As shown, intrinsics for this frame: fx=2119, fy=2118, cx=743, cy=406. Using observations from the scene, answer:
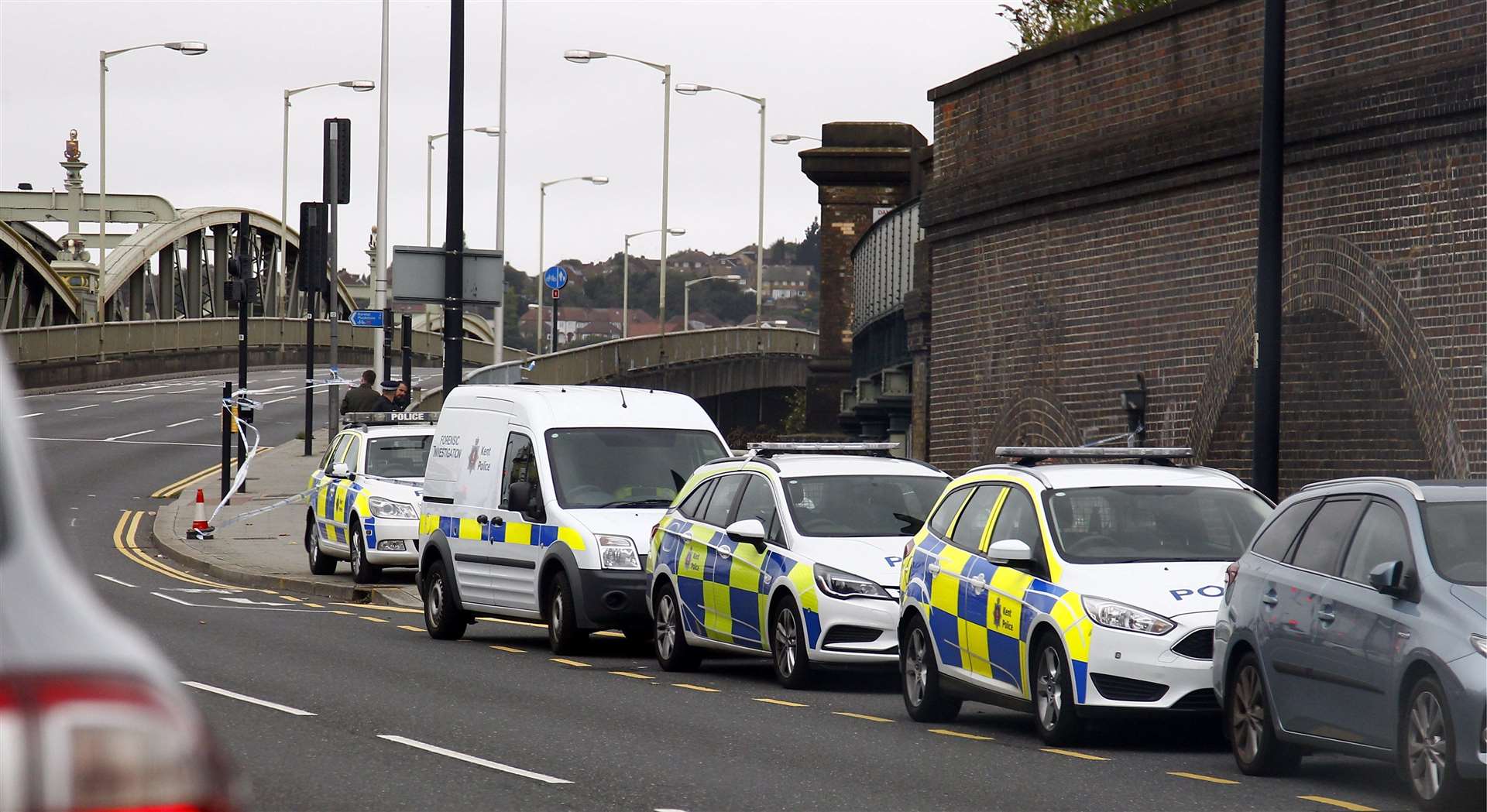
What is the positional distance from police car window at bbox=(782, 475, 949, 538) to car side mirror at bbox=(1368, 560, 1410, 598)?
612 centimetres

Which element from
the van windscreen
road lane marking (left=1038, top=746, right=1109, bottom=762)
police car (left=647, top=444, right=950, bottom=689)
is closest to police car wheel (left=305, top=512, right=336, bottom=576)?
the van windscreen

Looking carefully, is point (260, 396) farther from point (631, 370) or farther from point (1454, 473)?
point (1454, 473)

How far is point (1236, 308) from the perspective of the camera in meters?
18.6

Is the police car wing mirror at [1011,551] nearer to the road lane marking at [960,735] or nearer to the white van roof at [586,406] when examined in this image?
the road lane marking at [960,735]

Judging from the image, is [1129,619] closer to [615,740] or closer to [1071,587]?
[1071,587]

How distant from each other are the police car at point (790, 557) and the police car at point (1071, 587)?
902 mm

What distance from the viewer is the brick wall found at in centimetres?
1566

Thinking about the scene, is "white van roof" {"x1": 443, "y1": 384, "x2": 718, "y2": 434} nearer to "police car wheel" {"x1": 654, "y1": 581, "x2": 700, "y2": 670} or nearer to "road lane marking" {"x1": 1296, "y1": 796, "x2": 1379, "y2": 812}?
"police car wheel" {"x1": 654, "y1": 581, "x2": 700, "y2": 670}

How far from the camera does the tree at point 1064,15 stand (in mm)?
23453

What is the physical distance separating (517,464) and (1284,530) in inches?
340

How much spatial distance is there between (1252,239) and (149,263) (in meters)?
60.7

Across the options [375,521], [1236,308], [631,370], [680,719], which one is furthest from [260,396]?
[680,719]

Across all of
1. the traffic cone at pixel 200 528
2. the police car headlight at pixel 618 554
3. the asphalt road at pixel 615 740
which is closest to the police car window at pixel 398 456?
the asphalt road at pixel 615 740

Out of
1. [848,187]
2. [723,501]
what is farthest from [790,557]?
[848,187]
